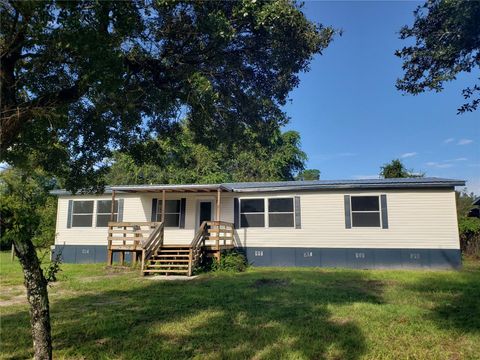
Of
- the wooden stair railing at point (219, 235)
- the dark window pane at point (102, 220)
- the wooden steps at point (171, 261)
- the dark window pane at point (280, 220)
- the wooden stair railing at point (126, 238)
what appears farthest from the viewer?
the dark window pane at point (102, 220)

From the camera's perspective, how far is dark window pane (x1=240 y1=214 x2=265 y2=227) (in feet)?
47.2

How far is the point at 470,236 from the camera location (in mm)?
16125

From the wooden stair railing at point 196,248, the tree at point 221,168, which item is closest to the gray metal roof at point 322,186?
the wooden stair railing at point 196,248

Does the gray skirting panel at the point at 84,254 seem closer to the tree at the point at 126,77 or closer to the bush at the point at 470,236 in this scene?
the tree at the point at 126,77

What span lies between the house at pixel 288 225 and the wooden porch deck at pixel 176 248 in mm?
35

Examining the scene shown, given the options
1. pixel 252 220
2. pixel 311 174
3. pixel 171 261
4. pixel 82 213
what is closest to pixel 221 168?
pixel 82 213

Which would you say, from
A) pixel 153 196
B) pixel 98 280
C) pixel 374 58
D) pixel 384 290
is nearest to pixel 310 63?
pixel 374 58

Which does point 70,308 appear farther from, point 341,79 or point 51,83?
point 341,79

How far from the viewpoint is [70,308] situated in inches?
278

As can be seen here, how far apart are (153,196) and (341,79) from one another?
8992 millimetres

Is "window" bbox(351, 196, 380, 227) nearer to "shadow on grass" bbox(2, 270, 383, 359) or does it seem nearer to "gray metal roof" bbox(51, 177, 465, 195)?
"gray metal roof" bbox(51, 177, 465, 195)

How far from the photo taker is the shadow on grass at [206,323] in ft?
15.2

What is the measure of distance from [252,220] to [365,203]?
4.18m

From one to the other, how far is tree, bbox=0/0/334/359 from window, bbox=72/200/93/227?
10062mm
